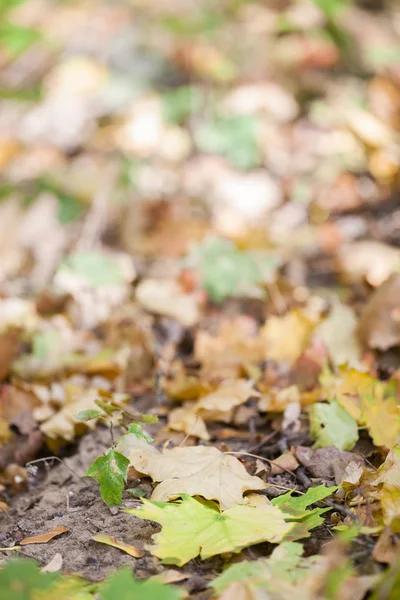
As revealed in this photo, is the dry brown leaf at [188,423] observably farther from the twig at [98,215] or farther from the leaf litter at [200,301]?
the twig at [98,215]

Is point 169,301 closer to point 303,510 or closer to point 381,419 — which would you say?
point 381,419

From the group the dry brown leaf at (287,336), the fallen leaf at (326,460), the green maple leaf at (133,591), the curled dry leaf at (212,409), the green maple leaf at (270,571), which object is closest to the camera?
the green maple leaf at (133,591)

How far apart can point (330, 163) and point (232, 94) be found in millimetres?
758

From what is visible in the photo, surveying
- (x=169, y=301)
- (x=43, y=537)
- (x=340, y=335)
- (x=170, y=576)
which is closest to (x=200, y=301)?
(x=169, y=301)

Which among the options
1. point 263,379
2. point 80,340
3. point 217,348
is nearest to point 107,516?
point 263,379

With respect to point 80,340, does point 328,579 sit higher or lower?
higher

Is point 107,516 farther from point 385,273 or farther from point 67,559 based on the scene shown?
point 385,273

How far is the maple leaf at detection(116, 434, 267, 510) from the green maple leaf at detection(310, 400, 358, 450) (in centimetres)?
25

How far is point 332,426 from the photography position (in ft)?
4.44

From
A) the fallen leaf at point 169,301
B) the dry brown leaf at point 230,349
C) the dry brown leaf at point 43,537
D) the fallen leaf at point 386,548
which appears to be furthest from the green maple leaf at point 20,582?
the fallen leaf at point 169,301

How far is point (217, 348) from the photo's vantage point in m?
1.91

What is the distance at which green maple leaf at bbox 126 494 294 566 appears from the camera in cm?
97

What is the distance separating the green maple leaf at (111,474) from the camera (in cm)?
113

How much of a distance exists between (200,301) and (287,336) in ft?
1.58
